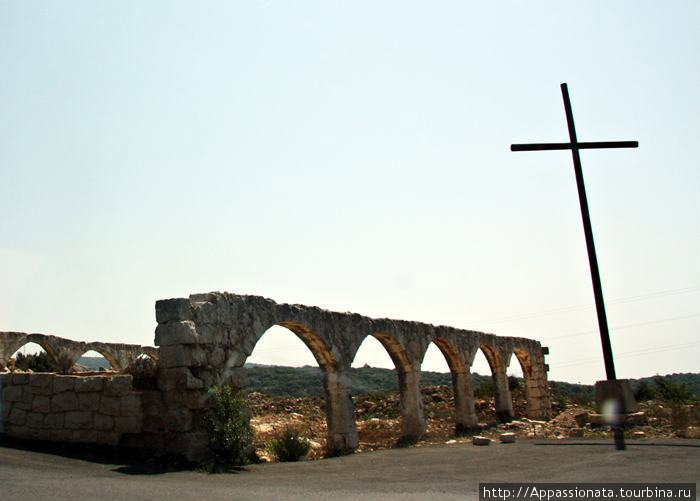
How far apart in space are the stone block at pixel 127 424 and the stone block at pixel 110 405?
12 cm

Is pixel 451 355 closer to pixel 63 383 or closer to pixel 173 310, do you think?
pixel 173 310

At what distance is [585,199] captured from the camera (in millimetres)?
10359

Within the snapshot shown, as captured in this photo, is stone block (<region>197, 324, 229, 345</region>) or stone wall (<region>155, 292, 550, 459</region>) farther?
stone block (<region>197, 324, 229, 345</region>)

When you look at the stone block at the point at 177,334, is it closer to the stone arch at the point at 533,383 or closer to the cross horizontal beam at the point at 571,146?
the cross horizontal beam at the point at 571,146

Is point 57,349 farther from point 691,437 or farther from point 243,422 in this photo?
point 691,437

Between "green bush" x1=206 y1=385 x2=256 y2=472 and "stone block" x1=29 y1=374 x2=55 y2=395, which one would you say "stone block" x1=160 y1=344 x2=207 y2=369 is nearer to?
"green bush" x1=206 y1=385 x2=256 y2=472

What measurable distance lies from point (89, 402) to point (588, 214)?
8131 millimetres

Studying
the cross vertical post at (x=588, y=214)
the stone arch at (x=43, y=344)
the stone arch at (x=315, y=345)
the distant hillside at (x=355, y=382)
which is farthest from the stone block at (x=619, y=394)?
the distant hillside at (x=355, y=382)

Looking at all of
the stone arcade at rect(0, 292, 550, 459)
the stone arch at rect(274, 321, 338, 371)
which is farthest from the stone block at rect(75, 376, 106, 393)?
the stone arch at rect(274, 321, 338, 371)

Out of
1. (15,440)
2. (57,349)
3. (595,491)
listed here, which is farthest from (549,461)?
(57,349)

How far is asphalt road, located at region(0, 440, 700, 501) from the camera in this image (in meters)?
5.79

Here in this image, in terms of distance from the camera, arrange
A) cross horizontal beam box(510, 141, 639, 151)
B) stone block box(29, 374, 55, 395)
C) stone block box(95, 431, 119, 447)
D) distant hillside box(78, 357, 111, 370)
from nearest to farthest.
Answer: stone block box(95, 431, 119, 447)
stone block box(29, 374, 55, 395)
cross horizontal beam box(510, 141, 639, 151)
distant hillside box(78, 357, 111, 370)

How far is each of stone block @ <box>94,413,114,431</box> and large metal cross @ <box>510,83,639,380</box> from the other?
7.32 metres

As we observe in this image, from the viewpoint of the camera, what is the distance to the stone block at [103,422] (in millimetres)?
8656
